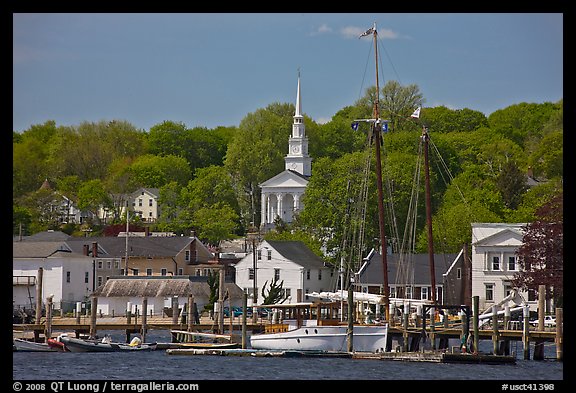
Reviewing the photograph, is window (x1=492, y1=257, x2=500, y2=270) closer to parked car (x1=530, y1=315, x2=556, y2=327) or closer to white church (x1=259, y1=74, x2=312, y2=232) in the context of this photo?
parked car (x1=530, y1=315, x2=556, y2=327)

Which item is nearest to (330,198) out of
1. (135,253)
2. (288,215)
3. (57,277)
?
(135,253)

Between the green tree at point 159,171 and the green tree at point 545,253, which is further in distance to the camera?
the green tree at point 159,171

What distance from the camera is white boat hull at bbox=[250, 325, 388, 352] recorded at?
67812 mm

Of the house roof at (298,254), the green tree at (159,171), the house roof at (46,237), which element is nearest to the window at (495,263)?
the house roof at (298,254)

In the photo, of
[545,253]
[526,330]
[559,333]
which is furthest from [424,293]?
[559,333]

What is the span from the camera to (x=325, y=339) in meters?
68.9

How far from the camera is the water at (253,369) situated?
56906mm

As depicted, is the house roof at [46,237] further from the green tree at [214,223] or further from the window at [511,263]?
the window at [511,263]

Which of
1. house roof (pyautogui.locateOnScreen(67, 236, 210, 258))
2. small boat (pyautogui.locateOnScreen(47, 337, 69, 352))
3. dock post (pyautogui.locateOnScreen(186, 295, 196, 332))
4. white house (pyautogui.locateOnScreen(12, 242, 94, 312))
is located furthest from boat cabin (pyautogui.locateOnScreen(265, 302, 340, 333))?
→ house roof (pyautogui.locateOnScreen(67, 236, 210, 258))

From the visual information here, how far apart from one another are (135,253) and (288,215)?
45472 millimetres

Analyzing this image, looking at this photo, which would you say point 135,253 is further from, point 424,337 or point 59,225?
point 424,337

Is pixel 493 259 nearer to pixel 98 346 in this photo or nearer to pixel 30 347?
pixel 98 346

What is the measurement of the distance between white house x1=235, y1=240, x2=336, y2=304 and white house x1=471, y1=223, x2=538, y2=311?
1537cm

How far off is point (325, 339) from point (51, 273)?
43790 millimetres
